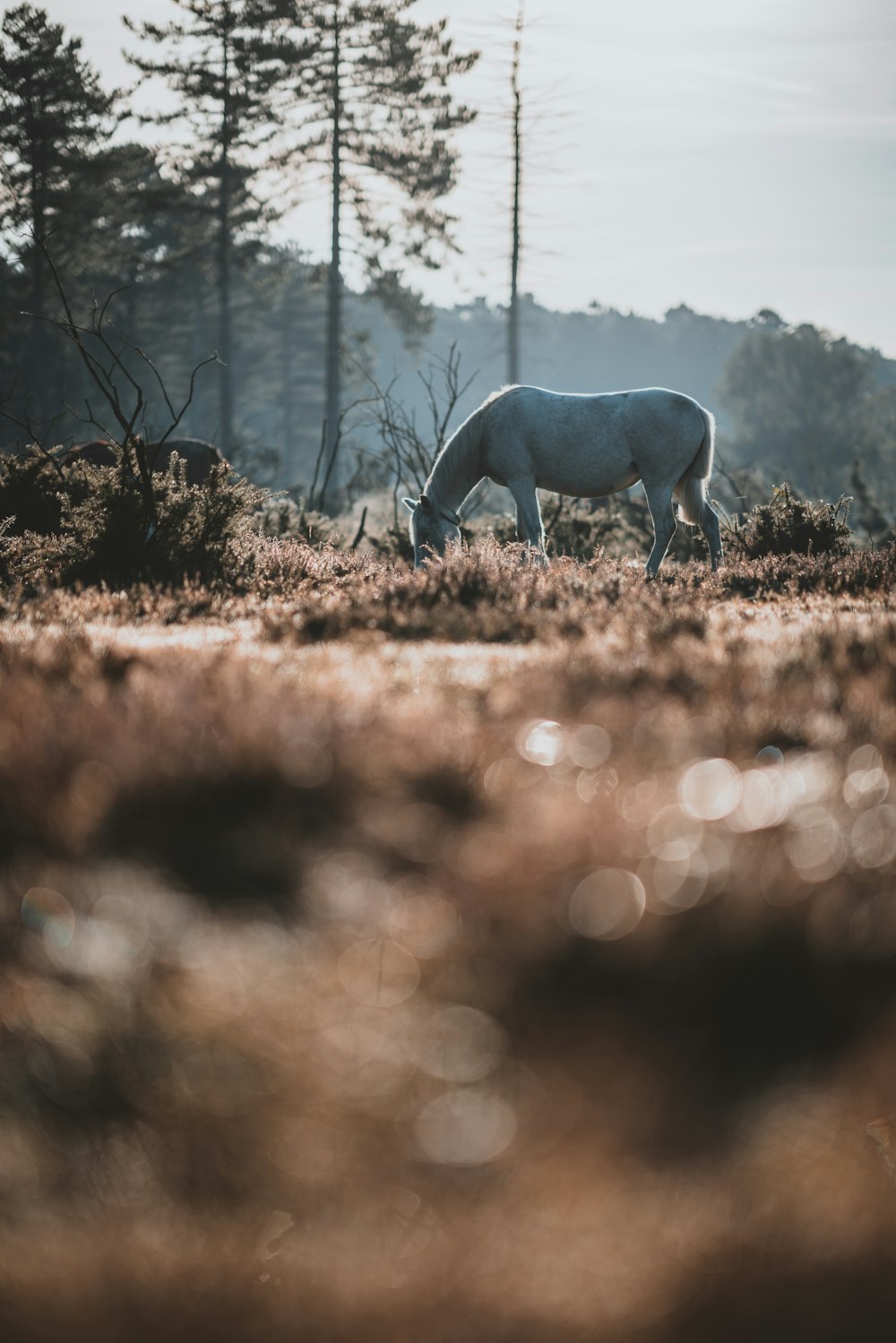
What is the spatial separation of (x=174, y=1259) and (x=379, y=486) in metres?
37.2

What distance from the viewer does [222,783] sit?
294cm

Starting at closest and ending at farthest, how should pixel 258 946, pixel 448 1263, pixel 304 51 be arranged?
pixel 448 1263
pixel 258 946
pixel 304 51

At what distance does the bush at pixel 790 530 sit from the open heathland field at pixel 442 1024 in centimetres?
995

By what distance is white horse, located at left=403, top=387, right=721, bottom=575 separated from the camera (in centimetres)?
1242

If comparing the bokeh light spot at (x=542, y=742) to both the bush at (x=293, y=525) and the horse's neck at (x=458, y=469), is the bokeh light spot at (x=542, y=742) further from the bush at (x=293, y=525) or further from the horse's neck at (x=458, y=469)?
the bush at (x=293, y=525)

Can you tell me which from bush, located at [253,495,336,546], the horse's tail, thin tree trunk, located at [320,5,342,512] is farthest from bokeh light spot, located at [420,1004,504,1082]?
thin tree trunk, located at [320,5,342,512]

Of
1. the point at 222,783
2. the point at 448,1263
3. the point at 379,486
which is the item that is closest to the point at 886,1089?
the point at 448,1263

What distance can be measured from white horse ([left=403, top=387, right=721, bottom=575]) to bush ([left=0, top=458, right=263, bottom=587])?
2377 millimetres

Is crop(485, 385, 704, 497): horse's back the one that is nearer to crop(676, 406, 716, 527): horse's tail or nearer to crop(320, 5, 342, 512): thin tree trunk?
crop(676, 406, 716, 527): horse's tail

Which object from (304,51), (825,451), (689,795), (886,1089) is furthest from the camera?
Answer: (825,451)

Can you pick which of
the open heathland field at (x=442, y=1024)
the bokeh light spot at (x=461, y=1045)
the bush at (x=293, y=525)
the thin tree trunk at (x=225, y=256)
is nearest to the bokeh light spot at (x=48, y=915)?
the open heathland field at (x=442, y=1024)

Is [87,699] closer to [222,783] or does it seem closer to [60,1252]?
[222,783]

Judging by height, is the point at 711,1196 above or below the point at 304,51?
below

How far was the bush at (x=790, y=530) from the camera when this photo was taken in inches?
507
